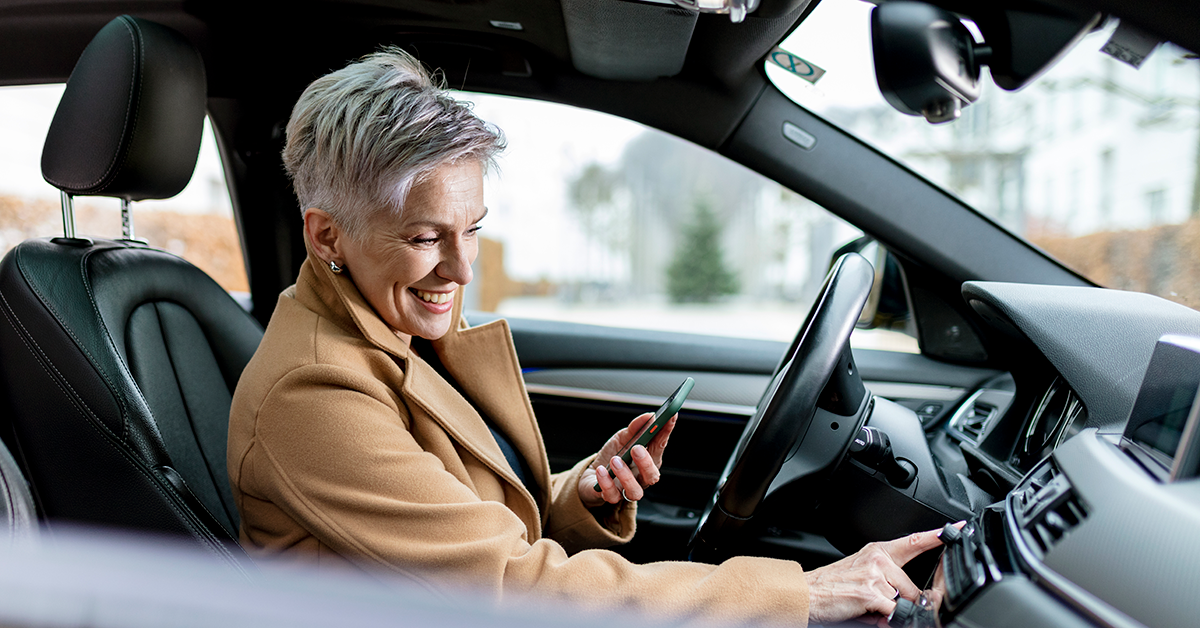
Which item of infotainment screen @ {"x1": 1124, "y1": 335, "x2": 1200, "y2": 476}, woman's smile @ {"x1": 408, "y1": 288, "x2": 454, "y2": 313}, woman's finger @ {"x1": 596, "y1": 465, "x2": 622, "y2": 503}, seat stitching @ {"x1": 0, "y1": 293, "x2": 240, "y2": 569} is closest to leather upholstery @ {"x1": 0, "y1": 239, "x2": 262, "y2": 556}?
seat stitching @ {"x1": 0, "y1": 293, "x2": 240, "y2": 569}

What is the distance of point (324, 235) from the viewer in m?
1.09

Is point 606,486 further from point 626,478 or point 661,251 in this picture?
point 661,251

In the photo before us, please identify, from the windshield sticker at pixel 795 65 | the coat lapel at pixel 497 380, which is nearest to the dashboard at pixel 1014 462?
the coat lapel at pixel 497 380

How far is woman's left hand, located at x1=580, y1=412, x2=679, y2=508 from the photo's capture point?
1.20 m

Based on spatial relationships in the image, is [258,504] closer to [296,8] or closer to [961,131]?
[296,8]

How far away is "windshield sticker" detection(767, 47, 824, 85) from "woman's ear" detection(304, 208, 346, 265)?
941 mm

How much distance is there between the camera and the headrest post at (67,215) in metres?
1.26

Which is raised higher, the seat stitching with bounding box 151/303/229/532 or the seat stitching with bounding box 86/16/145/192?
the seat stitching with bounding box 86/16/145/192

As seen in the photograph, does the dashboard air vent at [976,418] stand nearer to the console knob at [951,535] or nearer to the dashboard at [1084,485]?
the dashboard at [1084,485]

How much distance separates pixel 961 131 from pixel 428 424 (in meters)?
7.73

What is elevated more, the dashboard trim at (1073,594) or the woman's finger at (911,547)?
the dashboard trim at (1073,594)

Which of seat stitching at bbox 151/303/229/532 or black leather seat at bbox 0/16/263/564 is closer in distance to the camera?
black leather seat at bbox 0/16/263/564

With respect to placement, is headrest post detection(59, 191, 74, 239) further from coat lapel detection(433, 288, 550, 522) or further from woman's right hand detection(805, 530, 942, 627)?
woman's right hand detection(805, 530, 942, 627)

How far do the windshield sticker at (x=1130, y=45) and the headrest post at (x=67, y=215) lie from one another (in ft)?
4.72
